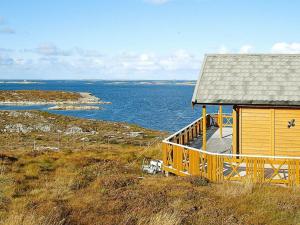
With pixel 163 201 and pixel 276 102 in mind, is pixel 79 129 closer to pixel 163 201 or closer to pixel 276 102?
pixel 276 102

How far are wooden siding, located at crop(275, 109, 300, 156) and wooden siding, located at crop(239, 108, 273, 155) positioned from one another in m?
0.31

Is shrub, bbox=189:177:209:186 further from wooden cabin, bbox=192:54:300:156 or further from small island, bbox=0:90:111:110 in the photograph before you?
small island, bbox=0:90:111:110

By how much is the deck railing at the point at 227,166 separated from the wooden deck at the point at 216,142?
2.83m

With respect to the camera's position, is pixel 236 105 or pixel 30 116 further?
pixel 30 116

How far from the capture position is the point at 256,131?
643 inches

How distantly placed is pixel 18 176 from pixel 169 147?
20.1ft

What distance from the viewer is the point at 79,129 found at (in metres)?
43.9

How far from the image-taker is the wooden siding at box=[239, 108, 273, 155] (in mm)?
16172

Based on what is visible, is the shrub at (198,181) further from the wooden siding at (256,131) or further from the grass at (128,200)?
the wooden siding at (256,131)

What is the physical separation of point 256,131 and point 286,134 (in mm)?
1206

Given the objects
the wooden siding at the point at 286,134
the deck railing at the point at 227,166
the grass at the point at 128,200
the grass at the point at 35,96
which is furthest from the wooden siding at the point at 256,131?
the grass at the point at 35,96

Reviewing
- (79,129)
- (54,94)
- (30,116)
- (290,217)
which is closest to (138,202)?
(290,217)

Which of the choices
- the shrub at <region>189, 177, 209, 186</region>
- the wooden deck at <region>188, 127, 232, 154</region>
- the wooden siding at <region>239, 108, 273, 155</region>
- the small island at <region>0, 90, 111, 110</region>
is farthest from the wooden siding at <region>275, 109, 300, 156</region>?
the small island at <region>0, 90, 111, 110</region>

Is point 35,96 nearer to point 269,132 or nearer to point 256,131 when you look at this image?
point 256,131
